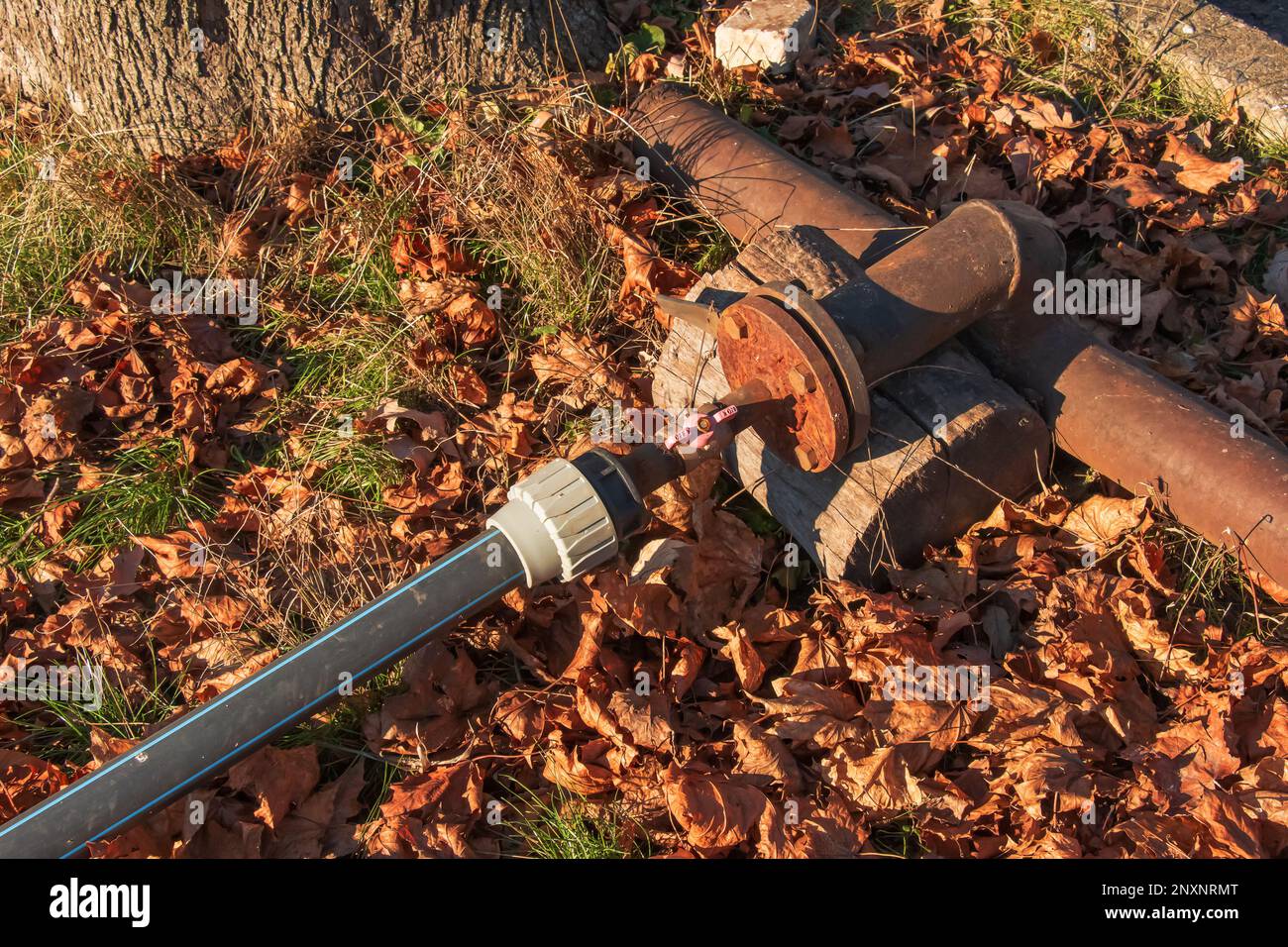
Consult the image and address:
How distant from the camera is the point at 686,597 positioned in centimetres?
292

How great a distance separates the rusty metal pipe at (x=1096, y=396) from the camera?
269 centimetres

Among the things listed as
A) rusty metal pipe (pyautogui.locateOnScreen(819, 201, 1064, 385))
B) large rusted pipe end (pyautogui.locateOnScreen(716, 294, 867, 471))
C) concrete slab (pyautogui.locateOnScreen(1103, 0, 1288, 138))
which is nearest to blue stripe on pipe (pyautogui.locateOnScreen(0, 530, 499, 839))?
large rusted pipe end (pyautogui.locateOnScreen(716, 294, 867, 471))

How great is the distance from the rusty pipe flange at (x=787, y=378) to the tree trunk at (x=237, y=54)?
194cm

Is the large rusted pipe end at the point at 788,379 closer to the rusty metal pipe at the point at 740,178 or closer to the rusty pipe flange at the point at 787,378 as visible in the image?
the rusty pipe flange at the point at 787,378

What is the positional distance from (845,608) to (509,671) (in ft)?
3.20

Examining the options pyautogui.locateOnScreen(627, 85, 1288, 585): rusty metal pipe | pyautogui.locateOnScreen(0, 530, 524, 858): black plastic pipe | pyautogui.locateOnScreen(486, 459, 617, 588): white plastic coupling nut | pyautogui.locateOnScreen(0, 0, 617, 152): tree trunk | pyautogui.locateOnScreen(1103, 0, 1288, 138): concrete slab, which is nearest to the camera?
pyautogui.locateOnScreen(0, 530, 524, 858): black plastic pipe

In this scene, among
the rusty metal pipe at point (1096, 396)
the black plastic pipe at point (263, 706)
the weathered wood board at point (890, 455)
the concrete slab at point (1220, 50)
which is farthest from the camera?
the concrete slab at point (1220, 50)

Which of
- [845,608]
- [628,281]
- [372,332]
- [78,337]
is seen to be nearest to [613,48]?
[628,281]

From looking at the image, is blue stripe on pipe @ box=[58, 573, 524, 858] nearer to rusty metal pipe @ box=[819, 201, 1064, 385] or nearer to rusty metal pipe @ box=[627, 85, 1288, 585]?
rusty metal pipe @ box=[819, 201, 1064, 385]

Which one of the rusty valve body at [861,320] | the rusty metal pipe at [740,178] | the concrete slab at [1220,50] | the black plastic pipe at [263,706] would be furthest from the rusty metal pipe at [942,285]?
the concrete slab at [1220,50]

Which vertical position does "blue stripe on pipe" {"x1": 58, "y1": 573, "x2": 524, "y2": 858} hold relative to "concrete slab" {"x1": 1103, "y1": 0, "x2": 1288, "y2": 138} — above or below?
below

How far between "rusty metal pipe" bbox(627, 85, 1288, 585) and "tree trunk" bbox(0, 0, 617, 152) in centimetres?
113

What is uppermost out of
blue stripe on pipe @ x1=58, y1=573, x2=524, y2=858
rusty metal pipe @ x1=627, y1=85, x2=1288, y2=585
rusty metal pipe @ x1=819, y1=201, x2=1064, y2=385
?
rusty metal pipe @ x1=819, y1=201, x2=1064, y2=385

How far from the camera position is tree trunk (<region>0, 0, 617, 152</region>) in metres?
3.76
